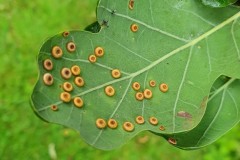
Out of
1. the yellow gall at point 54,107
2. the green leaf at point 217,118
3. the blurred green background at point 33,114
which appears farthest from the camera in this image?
the blurred green background at point 33,114

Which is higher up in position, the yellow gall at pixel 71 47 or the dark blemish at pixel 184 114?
the yellow gall at pixel 71 47

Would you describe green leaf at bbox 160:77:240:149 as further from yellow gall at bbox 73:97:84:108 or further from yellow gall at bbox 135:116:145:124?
yellow gall at bbox 73:97:84:108

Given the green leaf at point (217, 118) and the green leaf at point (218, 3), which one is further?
the green leaf at point (217, 118)

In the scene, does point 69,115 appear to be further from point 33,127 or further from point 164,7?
point 33,127

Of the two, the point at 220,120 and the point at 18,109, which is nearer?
the point at 220,120

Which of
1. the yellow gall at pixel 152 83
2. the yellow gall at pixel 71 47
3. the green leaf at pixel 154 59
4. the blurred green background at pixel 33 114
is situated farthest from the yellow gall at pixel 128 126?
the blurred green background at pixel 33 114

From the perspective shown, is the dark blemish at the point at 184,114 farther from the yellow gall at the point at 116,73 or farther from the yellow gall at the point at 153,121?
the yellow gall at the point at 116,73

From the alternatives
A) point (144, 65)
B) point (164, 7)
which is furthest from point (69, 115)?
point (164, 7)
